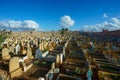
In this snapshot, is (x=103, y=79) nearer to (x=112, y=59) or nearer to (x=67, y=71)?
(x=67, y=71)

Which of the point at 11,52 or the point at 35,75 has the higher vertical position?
the point at 11,52

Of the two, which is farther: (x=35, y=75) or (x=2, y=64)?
(x=2, y=64)

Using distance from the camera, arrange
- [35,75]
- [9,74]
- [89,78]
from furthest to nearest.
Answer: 1. [35,75]
2. [9,74]
3. [89,78]

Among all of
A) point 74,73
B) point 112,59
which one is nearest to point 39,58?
point 74,73

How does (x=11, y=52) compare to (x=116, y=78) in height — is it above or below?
above

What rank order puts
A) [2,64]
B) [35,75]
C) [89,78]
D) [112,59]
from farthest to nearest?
[112,59]
[2,64]
[35,75]
[89,78]

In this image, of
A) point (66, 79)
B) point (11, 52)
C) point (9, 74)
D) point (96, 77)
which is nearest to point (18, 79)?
point (9, 74)

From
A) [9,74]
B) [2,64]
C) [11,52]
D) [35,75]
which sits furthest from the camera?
[11,52]

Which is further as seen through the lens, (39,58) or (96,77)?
(39,58)

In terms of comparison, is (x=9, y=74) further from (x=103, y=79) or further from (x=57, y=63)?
(x=103, y=79)
